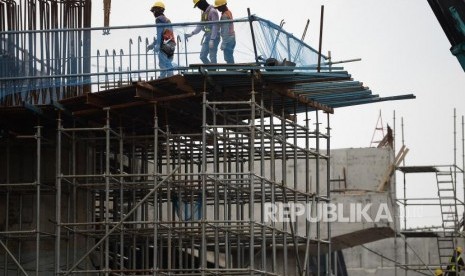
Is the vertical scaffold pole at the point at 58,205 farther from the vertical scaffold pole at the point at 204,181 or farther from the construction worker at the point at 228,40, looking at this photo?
the construction worker at the point at 228,40

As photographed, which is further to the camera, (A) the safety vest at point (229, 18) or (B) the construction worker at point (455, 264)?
(B) the construction worker at point (455, 264)

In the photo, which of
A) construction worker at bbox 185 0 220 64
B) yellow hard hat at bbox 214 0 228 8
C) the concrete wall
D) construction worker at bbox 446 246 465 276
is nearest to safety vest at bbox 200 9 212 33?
construction worker at bbox 185 0 220 64

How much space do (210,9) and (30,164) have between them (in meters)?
5.77

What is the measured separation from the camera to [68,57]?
37.5 metres

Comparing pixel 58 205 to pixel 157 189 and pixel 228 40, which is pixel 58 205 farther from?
pixel 228 40

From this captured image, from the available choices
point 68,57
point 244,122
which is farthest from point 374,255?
point 68,57

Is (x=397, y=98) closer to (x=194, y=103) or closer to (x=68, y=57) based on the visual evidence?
(x=194, y=103)

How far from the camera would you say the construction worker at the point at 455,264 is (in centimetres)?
4741

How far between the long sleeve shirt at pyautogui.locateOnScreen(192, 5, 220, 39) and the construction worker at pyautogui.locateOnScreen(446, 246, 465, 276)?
13566mm

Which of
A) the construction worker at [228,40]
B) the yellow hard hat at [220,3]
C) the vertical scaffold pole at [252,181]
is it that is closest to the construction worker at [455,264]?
the vertical scaffold pole at [252,181]

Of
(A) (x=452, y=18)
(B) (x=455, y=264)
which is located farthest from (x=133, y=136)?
(B) (x=455, y=264)

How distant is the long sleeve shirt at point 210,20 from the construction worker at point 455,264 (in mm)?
13566

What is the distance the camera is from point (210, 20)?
36375mm

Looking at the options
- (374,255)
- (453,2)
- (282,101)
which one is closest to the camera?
(453,2)
